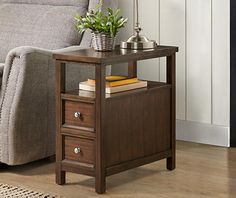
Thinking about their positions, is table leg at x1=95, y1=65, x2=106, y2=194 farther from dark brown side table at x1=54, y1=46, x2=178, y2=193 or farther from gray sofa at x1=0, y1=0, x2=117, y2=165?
gray sofa at x1=0, y1=0, x2=117, y2=165

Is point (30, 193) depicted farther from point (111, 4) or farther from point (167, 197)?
point (111, 4)

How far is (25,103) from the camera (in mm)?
3291

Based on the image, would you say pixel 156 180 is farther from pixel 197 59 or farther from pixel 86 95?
pixel 197 59

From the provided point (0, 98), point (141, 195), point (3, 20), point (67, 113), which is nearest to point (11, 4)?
point (3, 20)

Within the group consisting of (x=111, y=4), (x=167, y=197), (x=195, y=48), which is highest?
(x=111, y=4)

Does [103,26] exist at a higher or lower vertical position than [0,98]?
higher

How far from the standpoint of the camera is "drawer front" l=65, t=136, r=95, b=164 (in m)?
3.03

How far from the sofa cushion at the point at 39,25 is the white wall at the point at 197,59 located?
451 mm

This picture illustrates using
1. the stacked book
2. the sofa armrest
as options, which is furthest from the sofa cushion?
the stacked book

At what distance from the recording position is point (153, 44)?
10.8 ft

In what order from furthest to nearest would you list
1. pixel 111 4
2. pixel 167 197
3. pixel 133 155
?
pixel 111 4 < pixel 133 155 < pixel 167 197

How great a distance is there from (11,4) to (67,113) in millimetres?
1203

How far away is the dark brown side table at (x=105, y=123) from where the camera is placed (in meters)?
2.98

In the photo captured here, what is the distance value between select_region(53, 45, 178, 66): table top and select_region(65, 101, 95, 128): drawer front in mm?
191
